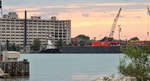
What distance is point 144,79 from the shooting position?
158 ft

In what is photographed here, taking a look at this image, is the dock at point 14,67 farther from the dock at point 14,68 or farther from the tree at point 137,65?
the tree at point 137,65

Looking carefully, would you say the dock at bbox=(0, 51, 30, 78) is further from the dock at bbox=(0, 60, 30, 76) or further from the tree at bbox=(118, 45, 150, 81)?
the tree at bbox=(118, 45, 150, 81)

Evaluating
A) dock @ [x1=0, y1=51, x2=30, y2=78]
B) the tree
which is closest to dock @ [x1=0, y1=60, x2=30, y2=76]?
dock @ [x1=0, y1=51, x2=30, y2=78]

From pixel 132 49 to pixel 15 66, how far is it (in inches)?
1344

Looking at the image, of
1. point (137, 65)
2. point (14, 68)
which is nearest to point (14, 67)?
point (14, 68)

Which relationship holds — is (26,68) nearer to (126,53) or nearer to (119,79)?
(126,53)

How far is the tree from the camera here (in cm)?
4905

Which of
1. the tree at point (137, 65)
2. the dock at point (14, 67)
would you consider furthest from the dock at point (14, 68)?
the tree at point (137, 65)

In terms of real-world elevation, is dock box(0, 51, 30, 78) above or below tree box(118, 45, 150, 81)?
below

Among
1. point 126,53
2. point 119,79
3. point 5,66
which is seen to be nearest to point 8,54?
point 5,66

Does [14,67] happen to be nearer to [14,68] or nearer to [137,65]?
[14,68]

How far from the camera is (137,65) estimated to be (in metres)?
49.9

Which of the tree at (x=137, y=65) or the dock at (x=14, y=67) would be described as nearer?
the tree at (x=137, y=65)

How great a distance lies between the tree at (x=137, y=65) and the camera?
161 feet
